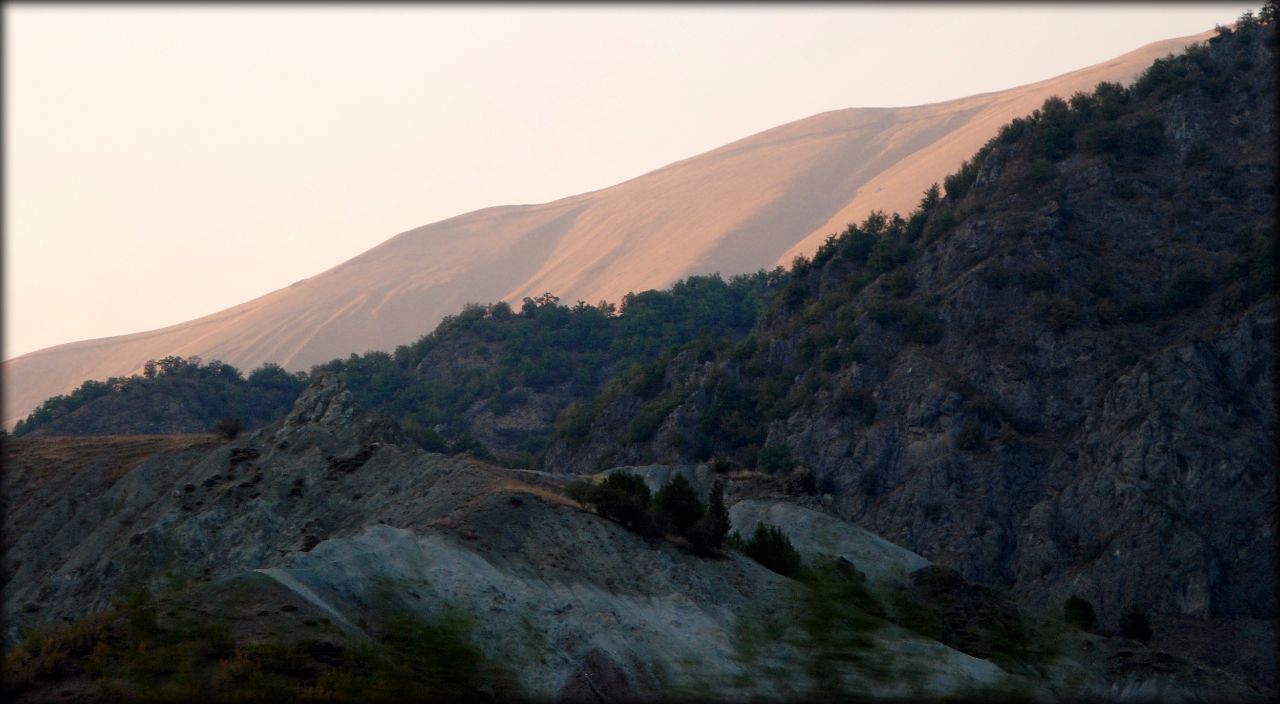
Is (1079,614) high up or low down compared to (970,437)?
down

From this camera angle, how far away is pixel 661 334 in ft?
426

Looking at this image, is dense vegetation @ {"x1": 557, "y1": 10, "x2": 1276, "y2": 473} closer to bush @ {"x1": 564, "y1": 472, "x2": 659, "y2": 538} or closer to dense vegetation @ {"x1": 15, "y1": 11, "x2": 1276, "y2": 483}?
dense vegetation @ {"x1": 15, "y1": 11, "x2": 1276, "y2": 483}

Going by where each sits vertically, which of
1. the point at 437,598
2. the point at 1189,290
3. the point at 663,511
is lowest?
the point at 1189,290

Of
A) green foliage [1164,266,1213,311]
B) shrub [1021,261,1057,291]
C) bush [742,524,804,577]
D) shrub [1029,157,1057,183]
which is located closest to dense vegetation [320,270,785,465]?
shrub [1029,157,1057,183]

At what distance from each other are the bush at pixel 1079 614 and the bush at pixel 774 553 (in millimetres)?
13107

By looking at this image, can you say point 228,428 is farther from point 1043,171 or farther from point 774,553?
point 1043,171

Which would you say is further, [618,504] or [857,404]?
[857,404]

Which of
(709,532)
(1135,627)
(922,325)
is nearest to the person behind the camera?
(709,532)

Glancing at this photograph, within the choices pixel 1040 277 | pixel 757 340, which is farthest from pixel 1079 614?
pixel 757 340

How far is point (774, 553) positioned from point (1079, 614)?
638 inches

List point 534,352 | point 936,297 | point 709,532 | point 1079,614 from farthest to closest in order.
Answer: point 534,352 < point 936,297 < point 1079,614 < point 709,532

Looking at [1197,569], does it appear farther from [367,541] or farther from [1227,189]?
[367,541]

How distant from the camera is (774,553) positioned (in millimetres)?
44156

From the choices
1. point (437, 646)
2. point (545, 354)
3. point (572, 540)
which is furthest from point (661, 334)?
point (437, 646)
